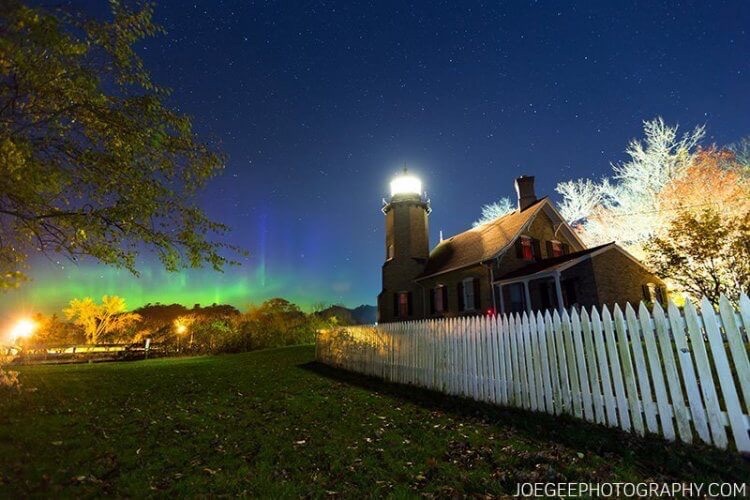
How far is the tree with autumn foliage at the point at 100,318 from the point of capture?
38875 millimetres

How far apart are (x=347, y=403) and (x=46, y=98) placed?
7966mm

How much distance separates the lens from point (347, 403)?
7789mm

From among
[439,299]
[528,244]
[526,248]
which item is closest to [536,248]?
[528,244]

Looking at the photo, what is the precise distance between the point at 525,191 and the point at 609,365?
832 inches

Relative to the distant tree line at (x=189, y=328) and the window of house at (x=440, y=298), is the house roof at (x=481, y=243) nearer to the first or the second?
the window of house at (x=440, y=298)

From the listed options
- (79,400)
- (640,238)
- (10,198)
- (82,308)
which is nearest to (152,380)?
(79,400)

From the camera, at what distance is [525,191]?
26.0m

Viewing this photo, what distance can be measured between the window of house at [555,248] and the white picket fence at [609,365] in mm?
18128

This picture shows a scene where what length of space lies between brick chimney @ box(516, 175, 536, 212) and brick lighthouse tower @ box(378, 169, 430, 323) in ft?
22.8

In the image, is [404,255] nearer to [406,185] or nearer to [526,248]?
[406,185]

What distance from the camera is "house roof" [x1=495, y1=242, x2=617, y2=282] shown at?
1915 centimetres

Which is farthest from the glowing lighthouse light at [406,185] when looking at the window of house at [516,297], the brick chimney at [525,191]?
the window of house at [516,297]

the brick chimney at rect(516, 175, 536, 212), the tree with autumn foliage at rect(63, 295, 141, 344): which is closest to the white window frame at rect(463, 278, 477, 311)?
the brick chimney at rect(516, 175, 536, 212)

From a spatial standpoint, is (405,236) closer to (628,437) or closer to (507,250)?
(507,250)
